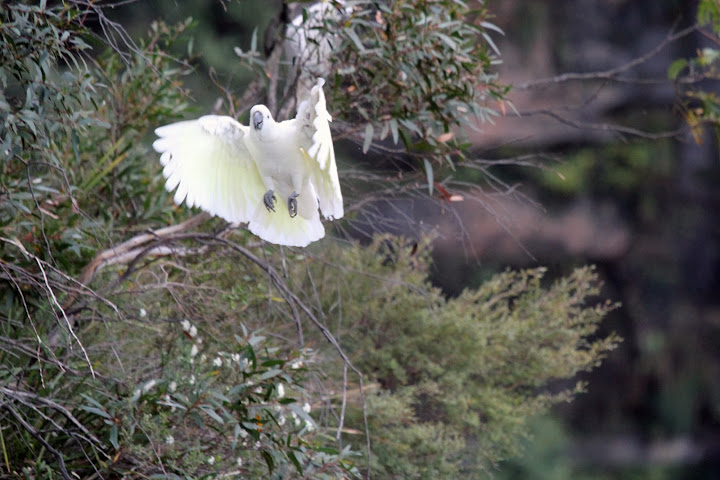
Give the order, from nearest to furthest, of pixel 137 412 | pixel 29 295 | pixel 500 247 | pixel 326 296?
1. pixel 137 412
2. pixel 29 295
3. pixel 326 296
4. pixel 500 247

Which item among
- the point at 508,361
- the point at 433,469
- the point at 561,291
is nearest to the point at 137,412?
the point at 433,469

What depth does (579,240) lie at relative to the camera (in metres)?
5.57

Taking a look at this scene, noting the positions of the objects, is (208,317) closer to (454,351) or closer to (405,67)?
(405,67)

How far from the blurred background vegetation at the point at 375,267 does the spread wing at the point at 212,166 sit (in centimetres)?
13

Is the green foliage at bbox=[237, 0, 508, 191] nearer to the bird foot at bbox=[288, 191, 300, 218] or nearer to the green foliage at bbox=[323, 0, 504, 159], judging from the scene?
the green foliage at bbox=[323, 0, 504, 159]

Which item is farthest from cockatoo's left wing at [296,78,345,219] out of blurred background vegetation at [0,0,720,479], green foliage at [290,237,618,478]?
green foliage at [290,237,618,478]

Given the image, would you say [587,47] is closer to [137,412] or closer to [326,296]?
[326,296]

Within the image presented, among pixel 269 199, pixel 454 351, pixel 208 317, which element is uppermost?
pixel 269 199

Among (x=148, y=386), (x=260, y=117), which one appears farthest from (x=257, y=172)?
(x=148, y=386)

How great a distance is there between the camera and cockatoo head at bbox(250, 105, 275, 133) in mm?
1593

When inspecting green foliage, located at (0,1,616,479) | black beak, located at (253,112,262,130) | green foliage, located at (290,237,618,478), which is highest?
black beak, located at (253,112,262,130)

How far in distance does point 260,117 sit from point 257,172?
190 mm

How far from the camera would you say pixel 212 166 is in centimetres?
172

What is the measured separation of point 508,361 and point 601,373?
293cm
